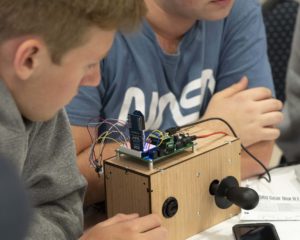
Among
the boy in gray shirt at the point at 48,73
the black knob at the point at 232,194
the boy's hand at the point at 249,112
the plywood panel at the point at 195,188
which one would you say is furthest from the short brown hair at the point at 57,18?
the boy's hand at the point at 249,112

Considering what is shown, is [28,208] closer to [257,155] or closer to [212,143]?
[212,143]

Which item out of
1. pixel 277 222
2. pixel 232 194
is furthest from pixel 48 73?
pixel 277 222

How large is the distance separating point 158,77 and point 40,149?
1.50 feet

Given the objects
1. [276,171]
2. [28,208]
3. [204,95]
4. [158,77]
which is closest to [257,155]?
[276,171]

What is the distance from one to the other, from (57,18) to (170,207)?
0.39 metres

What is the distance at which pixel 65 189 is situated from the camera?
853 millimetres

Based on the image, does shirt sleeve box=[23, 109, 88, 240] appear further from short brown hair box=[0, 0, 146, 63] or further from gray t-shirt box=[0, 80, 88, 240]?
short brown hair box=[0, 0, 146, 63]

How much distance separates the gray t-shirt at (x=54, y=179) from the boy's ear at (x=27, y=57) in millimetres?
132

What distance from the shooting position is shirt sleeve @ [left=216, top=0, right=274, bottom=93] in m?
1.27

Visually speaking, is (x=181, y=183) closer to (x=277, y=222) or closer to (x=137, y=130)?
(x=137, y=130)

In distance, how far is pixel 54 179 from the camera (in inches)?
32.7

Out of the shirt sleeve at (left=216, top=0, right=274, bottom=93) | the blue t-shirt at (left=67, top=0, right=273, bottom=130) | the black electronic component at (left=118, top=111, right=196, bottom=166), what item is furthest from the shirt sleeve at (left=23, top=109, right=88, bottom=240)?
the shirt sleeve at (left=216, top=0, right=274, bottom=93)

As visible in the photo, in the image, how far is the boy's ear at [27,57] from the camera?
2.01 ft

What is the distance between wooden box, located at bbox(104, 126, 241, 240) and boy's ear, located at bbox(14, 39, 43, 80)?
0.27 metres
